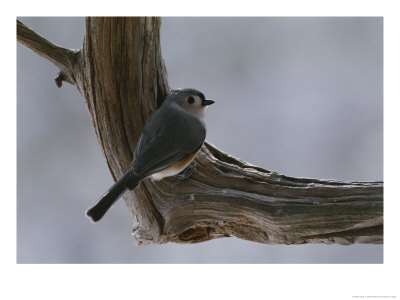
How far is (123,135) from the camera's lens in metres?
2.24

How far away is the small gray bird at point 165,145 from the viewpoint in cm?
200

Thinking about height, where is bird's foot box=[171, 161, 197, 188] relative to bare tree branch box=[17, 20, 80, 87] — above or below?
below

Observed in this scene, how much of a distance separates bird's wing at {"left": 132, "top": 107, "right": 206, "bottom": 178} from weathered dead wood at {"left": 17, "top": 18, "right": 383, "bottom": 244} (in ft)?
0.39

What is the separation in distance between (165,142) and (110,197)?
0.41 meters

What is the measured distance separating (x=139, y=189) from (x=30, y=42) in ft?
3.32

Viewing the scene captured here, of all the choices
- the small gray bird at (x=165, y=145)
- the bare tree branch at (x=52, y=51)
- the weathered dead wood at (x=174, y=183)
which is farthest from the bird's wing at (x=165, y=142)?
the bare tree branch at (x=52, y=51)

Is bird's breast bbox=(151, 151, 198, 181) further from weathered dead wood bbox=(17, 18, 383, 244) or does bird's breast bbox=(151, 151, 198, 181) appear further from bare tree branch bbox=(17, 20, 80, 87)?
bare tree branch bbox=(17, 20, 80, 87)

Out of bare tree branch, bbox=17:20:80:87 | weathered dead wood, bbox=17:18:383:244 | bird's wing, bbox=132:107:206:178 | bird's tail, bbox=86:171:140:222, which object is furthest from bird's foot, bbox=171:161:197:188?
bare tree branch, bbox=17:20:80:87

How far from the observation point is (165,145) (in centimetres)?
216

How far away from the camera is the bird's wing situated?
6.71ft

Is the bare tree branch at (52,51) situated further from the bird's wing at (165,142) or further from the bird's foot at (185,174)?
the bird's foot at (185,174)

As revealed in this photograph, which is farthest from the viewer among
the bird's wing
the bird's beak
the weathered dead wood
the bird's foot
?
the bird's beak
